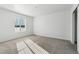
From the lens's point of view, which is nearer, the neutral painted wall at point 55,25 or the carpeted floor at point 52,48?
the carpeted floor at point 52,48

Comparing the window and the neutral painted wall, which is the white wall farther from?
the neutral painted wall

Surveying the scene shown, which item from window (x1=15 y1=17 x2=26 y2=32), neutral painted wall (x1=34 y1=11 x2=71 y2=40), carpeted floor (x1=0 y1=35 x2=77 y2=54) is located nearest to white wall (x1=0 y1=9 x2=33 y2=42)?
window (x1=15 y1=17 x2=26 y2=32)

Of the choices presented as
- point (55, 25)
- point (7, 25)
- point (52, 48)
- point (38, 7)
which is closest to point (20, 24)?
point (7, 25)

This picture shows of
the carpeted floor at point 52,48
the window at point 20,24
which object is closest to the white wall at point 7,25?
the window at point 20,24

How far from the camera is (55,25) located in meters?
6.02

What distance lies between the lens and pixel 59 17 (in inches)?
223

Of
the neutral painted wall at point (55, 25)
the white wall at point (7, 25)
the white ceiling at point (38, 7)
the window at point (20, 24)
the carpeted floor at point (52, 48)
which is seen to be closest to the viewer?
the carpeted floor at point (52, 48)

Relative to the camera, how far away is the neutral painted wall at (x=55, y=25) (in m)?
5.22

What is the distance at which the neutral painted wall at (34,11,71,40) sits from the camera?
205 inches

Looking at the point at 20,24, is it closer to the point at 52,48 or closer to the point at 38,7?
the point at 38,7

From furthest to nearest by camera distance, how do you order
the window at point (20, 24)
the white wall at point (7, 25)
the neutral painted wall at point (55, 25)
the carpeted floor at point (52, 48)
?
the window at point (20, 24), the neutral painted wall at point (55, 25), the white wall at point (7, 25), the carpeted floor at point (52, 48)

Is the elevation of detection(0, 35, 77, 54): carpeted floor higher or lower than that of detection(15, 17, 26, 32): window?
lower

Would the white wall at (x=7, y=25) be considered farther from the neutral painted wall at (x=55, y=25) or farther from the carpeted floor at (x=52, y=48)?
the neutral painted wall at (x=55, y=25)
